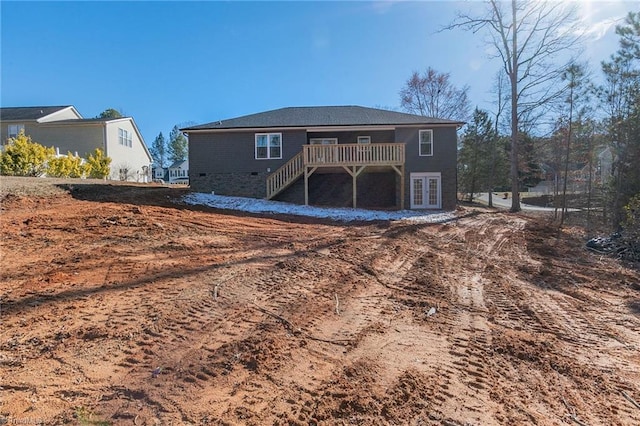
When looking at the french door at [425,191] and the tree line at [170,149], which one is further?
the tree line at [170,149]

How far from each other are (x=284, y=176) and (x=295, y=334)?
13.7 m

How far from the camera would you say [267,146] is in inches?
691

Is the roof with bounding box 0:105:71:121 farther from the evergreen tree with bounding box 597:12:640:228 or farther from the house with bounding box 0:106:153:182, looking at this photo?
the evergreen tree with bounding box 597:12:640:228

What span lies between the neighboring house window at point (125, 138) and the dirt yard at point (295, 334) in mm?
24499

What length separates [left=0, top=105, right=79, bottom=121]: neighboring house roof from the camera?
27.0 metres

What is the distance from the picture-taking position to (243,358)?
308 cm

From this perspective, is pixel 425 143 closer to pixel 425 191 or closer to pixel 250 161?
pixel 425 191

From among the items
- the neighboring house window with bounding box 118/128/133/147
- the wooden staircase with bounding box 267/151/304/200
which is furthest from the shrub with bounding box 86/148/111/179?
the wooden staircase with bounding box 267/151/304/200

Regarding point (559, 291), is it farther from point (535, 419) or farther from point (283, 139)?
point (283, 139)

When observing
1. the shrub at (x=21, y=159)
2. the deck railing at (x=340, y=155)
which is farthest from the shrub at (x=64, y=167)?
the deck railing at (x=340, y=155)

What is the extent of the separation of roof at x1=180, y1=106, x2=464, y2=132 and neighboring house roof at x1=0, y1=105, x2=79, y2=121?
18.9 m

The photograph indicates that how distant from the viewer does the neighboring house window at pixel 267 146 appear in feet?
57.4

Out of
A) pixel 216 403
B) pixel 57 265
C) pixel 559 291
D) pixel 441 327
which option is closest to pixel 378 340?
pixel 441 327

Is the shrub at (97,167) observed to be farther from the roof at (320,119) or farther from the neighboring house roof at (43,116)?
the roof at (320,119)
